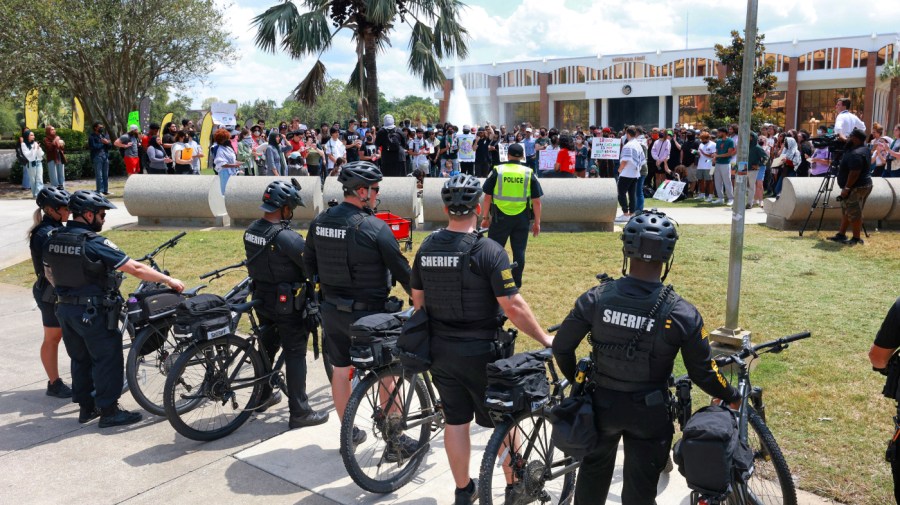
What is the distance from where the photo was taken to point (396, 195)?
1362cm

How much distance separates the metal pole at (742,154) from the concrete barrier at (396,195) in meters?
8.38

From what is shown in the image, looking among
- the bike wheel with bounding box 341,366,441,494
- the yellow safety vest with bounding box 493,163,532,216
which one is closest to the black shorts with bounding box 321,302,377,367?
the bike wheel with bounding box 341,366,441,494

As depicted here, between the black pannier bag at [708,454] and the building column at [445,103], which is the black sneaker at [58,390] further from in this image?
the building column at [445,103]

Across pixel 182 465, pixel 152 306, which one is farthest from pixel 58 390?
pixel 182 465

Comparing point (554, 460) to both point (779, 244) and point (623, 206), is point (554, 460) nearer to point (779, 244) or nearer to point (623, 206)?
point (779, 244)

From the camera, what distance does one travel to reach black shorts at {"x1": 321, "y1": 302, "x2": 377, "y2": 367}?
5062mm

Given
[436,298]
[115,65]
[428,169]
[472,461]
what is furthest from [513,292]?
[115,65]

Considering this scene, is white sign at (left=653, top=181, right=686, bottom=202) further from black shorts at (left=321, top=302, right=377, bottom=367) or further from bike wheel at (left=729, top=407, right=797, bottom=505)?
bike wheel at (left=729, top=407, right=797, bottom=505)

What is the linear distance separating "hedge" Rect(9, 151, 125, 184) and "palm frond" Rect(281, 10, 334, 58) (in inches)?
321

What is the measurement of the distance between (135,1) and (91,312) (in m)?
22.2

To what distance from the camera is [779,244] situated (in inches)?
475

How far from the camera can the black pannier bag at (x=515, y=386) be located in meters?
3.74

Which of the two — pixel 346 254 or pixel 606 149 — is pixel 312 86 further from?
pixel 346 254

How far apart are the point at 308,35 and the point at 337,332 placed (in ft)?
58.0
